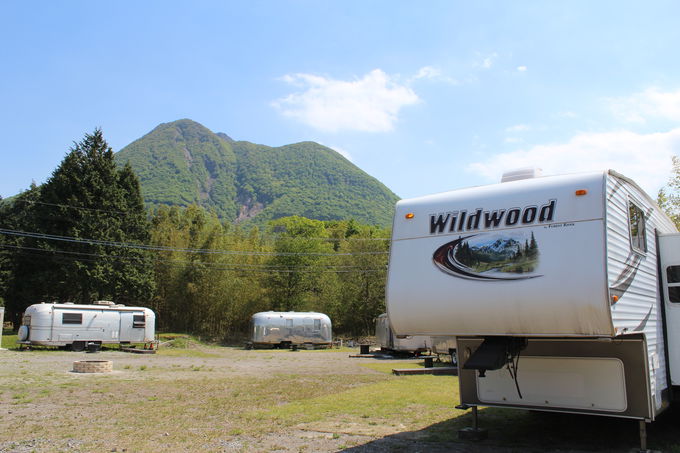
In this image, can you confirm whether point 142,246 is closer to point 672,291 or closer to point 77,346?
point 77,346

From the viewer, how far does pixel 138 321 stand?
106 feet

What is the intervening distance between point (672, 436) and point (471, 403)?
3248mm

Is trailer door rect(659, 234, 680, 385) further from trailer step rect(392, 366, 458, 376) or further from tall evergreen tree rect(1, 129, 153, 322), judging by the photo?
tall evergreen tree rect(1, 129, 153, 322)

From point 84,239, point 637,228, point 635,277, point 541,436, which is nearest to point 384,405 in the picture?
point 541,436

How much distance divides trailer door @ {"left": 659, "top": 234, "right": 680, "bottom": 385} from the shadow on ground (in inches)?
48.6

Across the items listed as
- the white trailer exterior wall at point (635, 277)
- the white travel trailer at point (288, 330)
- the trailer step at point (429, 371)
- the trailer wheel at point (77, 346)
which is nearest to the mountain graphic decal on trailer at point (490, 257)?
the white trailer exterior wall at point (635, 277)

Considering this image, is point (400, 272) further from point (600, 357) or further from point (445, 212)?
point (600, 357)

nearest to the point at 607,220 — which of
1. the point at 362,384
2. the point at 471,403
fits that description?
the point at 471,403

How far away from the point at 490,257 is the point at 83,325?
96.7ft

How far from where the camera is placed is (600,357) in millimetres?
7051

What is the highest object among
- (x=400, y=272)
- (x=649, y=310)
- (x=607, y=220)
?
(x=607, y=220)

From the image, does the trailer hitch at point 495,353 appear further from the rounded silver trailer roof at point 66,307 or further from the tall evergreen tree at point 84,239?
the tall evergreen tree at point 84,239

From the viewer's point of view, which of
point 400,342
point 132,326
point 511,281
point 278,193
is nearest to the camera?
point 511,281

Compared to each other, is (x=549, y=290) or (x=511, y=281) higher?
(x=511, y=281)
